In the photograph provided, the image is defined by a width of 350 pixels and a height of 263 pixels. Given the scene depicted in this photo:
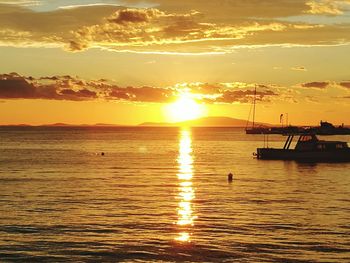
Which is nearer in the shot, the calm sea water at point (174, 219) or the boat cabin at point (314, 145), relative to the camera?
the calm sea water at point (174, 219)

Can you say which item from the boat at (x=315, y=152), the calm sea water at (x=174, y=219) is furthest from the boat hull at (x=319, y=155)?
the calm sea water at (x=174, y=219)

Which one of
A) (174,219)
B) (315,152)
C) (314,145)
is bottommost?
(174,219)

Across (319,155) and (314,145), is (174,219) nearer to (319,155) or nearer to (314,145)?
(319,155)

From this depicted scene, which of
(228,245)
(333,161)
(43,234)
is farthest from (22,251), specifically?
(333,161)

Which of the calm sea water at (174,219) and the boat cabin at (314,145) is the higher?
the boat cabin at (314,145)

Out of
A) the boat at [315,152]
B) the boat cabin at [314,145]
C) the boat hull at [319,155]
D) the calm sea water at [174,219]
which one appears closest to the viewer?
the calm sea water at [174,219]

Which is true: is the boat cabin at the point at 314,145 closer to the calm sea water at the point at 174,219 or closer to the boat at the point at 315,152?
the boat at the point at 315,152

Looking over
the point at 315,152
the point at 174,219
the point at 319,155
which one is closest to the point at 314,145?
the point at 315,152

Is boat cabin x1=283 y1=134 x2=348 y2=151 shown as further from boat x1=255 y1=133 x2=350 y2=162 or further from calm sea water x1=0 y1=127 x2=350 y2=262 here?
calm sea water x1=0 y1=127 x2=350 y2=262

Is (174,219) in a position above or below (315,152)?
below

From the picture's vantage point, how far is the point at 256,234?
42625 millimetres

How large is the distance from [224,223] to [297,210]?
10718mm

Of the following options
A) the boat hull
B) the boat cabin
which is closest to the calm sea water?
the boat hull

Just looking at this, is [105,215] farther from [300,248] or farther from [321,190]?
[321,190]
